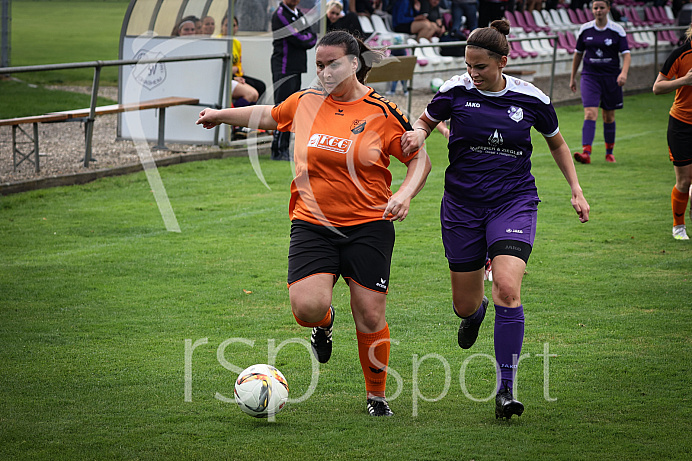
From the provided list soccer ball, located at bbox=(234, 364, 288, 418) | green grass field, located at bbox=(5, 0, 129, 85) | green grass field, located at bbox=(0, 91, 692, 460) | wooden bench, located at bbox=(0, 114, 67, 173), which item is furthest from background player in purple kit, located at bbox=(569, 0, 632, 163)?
green grass field, located at bbox=(5, 0, 129, 85)

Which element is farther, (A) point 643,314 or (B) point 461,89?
(A) point 643,314

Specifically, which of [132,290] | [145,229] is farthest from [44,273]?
[145,229]

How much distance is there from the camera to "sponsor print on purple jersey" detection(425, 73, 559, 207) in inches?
187

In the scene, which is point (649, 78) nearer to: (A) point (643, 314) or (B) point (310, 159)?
(A) point (643, 314)

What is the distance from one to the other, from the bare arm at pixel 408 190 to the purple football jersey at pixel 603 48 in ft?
30.8

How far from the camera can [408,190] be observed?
14.7 feet

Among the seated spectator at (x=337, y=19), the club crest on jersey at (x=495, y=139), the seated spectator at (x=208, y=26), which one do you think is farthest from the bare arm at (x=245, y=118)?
the seated spectator at (x=208, y=26)

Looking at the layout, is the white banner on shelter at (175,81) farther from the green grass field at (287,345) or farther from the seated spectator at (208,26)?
the green grass field at (287,345)

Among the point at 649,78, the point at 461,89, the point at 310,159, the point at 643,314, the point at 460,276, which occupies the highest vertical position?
the point at 461,89

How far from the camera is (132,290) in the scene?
22.8 ft

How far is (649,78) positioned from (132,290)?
24.1 meters

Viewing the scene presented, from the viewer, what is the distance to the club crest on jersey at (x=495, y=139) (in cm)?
475

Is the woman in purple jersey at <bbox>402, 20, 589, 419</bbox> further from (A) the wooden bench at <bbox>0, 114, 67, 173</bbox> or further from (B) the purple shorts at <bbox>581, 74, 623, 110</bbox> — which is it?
(B) the purple shorts at <bbox>581, 74, 623, 110</bbox>

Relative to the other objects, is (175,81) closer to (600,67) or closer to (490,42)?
(600,67)
